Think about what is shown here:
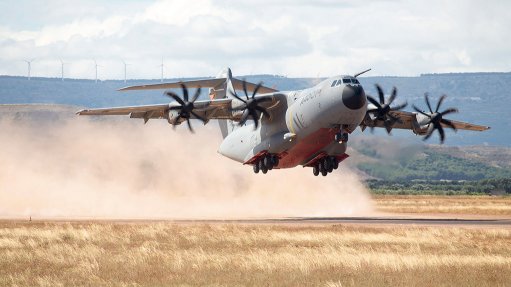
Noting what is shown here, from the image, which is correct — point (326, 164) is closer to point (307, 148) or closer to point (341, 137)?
point (307, 148)

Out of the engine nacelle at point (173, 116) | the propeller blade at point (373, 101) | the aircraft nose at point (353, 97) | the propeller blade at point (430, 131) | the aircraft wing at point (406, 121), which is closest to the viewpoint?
the aircraft nose at point (353, 97)

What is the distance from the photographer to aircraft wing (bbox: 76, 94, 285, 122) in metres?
51.5

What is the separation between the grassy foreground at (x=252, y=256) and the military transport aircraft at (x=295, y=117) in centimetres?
698

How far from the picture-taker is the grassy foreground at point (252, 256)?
1005 inches

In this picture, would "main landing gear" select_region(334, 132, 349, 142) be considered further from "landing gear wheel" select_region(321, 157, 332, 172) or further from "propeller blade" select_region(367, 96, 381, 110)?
"landing gear wheel" select_region(321, 157, 332, 172)

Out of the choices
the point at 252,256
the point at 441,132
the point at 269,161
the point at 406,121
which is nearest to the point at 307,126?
the point at 269,161

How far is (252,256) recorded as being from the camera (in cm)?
2988

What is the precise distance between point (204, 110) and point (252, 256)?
24051 millimetres

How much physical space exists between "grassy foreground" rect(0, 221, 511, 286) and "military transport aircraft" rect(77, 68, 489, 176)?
698cm

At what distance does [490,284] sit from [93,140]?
6016 centimetres

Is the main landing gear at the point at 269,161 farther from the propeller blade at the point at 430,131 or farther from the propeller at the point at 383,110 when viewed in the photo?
the propeller blade at the point at 430,131

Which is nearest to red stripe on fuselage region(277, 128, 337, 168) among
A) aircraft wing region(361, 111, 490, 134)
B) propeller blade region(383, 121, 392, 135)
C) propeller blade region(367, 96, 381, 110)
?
propeller blade region(367, 96, 381, 110)

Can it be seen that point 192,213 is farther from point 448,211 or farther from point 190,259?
point 190,259

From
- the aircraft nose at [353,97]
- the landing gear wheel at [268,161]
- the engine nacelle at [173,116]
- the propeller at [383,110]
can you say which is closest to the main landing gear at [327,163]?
the landing gear wheel at [268,161]
